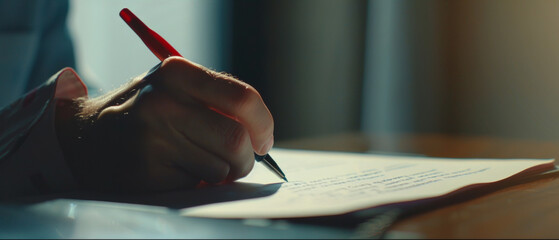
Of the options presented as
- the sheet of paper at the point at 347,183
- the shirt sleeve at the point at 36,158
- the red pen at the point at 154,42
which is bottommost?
the sheet of paper at the point at 347,183

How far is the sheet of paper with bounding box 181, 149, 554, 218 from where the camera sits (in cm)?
27

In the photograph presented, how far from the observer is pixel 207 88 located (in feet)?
1.20

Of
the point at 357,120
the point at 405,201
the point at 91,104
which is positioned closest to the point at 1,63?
the point at 91,104

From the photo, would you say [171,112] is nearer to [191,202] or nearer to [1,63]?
[191,202]

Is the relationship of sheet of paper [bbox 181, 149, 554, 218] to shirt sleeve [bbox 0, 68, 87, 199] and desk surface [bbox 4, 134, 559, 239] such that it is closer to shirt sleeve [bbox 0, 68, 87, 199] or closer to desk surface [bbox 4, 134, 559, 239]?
desk surface [bbox 4, 134, 559, 239]

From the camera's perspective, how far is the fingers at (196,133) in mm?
363

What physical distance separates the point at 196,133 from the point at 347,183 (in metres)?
0.13

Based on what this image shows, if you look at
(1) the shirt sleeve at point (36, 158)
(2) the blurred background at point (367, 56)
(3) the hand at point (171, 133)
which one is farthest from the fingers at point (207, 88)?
(2) the blurred background at point (367, 56)

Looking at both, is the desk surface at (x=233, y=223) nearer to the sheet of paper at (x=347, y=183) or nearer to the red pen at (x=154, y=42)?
the sheet of paper at (x=347, y=183)

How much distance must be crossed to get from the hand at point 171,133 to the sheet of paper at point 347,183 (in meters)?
0.04

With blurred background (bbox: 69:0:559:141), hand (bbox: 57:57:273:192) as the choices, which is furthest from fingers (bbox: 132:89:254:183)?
blurred background (bbox: 69:0:559:141)

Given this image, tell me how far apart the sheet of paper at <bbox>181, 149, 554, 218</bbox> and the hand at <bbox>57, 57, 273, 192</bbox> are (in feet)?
0.13

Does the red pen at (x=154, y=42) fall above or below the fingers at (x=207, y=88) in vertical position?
above

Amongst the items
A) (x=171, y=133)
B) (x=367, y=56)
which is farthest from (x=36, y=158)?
(x=367, y=56)
